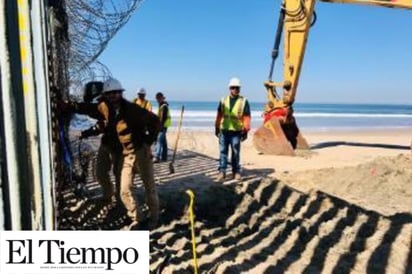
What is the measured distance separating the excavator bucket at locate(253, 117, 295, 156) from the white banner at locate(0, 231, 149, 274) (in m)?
12.1

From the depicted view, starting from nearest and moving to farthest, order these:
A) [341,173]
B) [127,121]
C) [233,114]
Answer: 1. [127,121]
2. [233,114]
3. [341,173]

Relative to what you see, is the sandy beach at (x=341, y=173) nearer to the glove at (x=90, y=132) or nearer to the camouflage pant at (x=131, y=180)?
the camouflage pant at (x=131, y=180)

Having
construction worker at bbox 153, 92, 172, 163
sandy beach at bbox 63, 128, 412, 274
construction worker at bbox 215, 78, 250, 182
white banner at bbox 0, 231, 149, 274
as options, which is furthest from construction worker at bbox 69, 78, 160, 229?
construction worker at bbox 153, 92, 172, 163

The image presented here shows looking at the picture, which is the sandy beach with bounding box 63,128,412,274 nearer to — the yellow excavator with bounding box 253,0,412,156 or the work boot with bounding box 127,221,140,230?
the work boot with bounding box 127,221,140,230

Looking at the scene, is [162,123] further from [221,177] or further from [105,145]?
[105,145]

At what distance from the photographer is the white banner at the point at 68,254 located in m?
2.66

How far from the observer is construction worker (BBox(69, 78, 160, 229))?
266 inches

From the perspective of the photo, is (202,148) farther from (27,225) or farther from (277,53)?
(27,225)

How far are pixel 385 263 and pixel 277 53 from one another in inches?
372

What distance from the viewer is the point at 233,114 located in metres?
10.1

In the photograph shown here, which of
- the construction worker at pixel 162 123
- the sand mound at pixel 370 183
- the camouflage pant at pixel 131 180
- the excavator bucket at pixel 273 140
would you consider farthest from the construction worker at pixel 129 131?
the excavator bucket at pixel 273 140

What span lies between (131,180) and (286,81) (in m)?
8.62

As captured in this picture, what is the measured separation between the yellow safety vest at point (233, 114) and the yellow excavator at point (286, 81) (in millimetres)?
4639

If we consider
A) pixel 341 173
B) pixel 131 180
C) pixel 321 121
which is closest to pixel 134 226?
pixel 131 180
